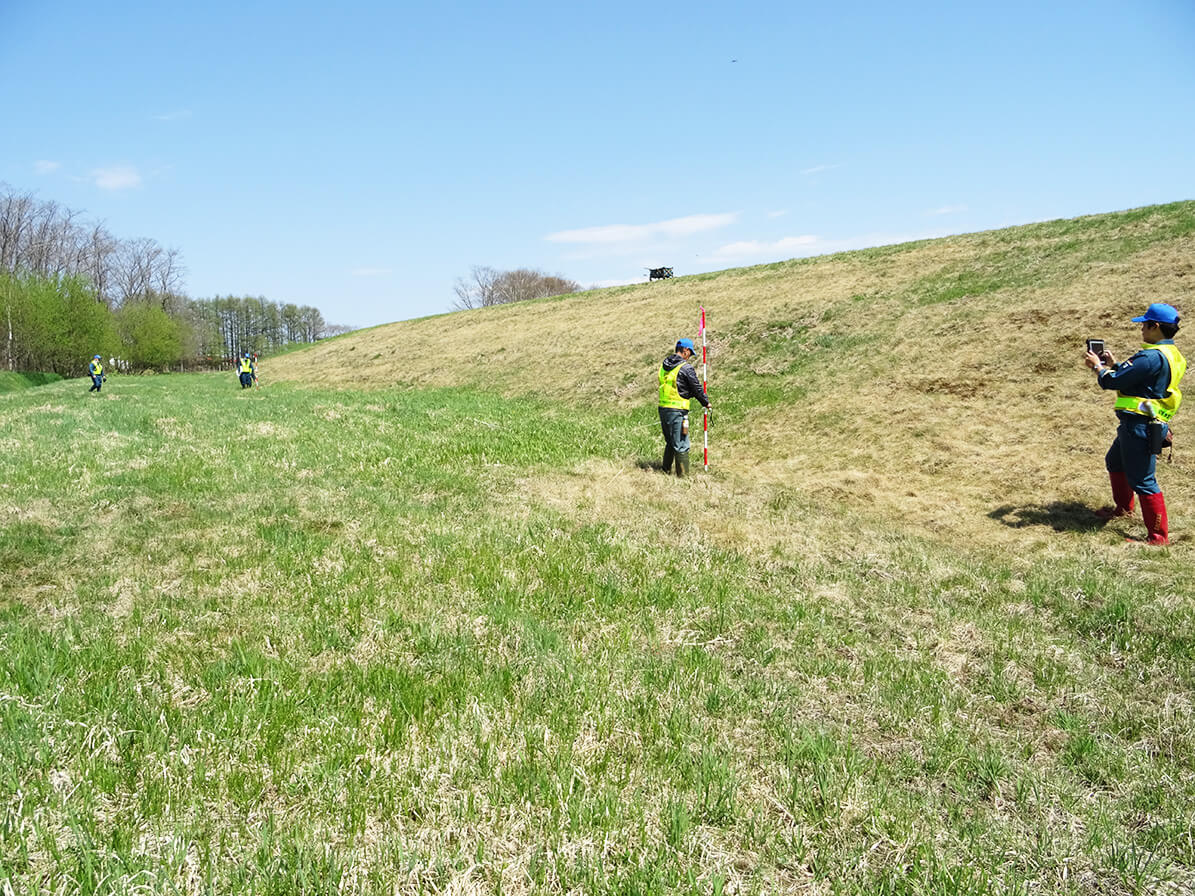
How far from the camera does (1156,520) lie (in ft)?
25.8

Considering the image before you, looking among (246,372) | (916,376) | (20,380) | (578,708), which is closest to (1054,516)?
(916,376)

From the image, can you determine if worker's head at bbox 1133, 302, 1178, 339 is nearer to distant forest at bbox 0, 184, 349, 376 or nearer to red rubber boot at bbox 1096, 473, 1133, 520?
red rubber boot at bbox 1096, 473, 1133, 520

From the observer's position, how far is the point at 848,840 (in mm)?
3162

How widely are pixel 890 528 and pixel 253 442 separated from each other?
42.4 feet

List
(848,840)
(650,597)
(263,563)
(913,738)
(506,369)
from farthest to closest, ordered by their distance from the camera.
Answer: (506,369) → (263,563) → (650,597) → (913,738) → (848,840)

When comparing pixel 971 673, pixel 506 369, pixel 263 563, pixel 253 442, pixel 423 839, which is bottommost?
pixel 971 673

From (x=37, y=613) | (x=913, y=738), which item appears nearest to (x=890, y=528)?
(x=913, y=738)

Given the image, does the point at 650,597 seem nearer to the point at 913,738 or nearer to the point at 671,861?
the point at 913,738

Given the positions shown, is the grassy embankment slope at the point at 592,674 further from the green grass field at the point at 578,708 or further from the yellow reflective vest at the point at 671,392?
the yellow reflective vest at the point at 671,392

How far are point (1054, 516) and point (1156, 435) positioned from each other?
6.29 feet

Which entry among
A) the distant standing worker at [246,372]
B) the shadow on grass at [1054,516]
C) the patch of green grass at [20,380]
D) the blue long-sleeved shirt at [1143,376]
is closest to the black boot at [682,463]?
the shadow on grass at [1054,516]

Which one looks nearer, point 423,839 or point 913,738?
point 423,839

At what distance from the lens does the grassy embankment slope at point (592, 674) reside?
3.00m

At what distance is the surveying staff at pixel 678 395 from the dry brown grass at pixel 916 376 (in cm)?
96
